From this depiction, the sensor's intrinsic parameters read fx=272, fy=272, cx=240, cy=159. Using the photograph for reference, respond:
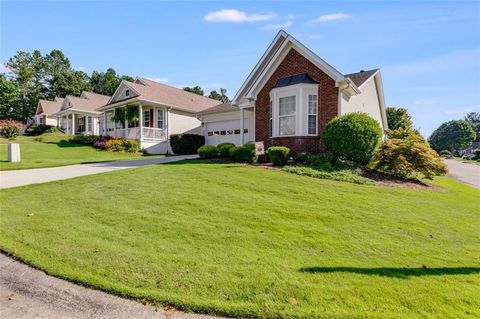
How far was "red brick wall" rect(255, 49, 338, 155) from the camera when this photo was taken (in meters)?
13.1

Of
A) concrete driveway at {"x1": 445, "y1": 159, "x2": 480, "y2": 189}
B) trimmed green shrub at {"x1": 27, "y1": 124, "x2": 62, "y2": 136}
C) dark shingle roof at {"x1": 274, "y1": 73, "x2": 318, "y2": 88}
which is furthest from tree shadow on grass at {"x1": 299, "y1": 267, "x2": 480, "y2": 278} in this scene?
trimmed green shrub at {"x1": 27, "y1": 124, "x2": 62, "y2": 136}

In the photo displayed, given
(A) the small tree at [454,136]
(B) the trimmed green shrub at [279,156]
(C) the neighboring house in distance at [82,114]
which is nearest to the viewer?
(B) the trimmed green shrub at [279,156]

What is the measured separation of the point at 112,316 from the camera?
2.93 m

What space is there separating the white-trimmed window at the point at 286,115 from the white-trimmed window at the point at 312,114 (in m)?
0.74

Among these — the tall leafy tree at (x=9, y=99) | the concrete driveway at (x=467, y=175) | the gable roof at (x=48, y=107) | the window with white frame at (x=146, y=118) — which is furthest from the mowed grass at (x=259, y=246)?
the tall leafy tree at (x=9, y=99)

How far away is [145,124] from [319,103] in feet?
59.8

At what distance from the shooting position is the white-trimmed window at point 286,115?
1377 cm

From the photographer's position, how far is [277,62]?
14844mm

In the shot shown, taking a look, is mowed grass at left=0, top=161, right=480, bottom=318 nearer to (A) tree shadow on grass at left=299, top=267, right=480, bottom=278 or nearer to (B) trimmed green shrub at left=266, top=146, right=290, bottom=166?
(A) tree shadow on grass at left=299, top=267, right=480, bottom=278

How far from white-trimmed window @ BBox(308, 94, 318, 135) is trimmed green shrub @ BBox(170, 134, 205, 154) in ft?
41.2

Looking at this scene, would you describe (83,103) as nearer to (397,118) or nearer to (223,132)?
(223,132)

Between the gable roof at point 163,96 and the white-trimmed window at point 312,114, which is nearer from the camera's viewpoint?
the white-trimmed window at point 312,114

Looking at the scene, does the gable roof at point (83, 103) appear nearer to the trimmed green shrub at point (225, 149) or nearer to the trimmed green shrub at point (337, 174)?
the trimmed green shrub at point (225, 149)

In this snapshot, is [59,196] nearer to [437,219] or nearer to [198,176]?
[198,176]
